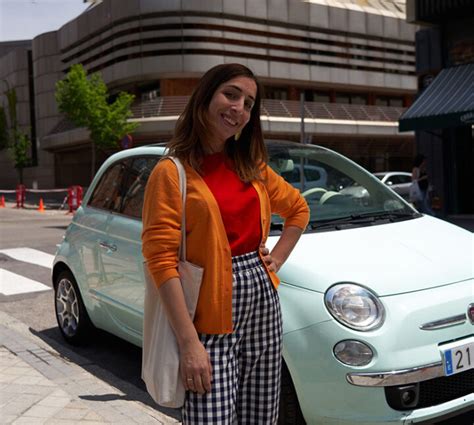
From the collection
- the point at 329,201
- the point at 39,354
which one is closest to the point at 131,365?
the point at 39,354

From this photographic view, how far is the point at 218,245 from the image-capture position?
1.91 meters

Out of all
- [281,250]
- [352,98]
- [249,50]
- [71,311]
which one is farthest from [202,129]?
[352,98]

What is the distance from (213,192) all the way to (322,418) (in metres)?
1.36

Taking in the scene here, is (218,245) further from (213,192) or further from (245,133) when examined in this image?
(245,133)

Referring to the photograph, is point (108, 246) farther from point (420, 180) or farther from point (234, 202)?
point (420, 180)

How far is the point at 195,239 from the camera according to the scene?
1.91 meters

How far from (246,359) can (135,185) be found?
2436 millimetres

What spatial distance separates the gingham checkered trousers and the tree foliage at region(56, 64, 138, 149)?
1127 inches

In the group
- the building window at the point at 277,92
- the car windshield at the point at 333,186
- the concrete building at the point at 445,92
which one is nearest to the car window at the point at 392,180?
the concrete building at the point at 445,92

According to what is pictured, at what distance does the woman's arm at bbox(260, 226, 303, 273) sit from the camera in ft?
7.00

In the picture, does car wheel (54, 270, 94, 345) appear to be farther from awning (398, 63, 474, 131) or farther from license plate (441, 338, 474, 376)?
awning (398, 63, 474, 131)

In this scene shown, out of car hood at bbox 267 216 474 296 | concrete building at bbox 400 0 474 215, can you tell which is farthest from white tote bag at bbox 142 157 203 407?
concrete building at bbox 400 0 474 215

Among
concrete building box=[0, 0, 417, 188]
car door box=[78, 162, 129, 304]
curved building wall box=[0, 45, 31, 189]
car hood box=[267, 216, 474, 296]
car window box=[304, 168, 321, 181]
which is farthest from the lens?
curved building wall box=[0, 45, 31, 189]

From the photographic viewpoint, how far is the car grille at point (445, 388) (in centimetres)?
276
